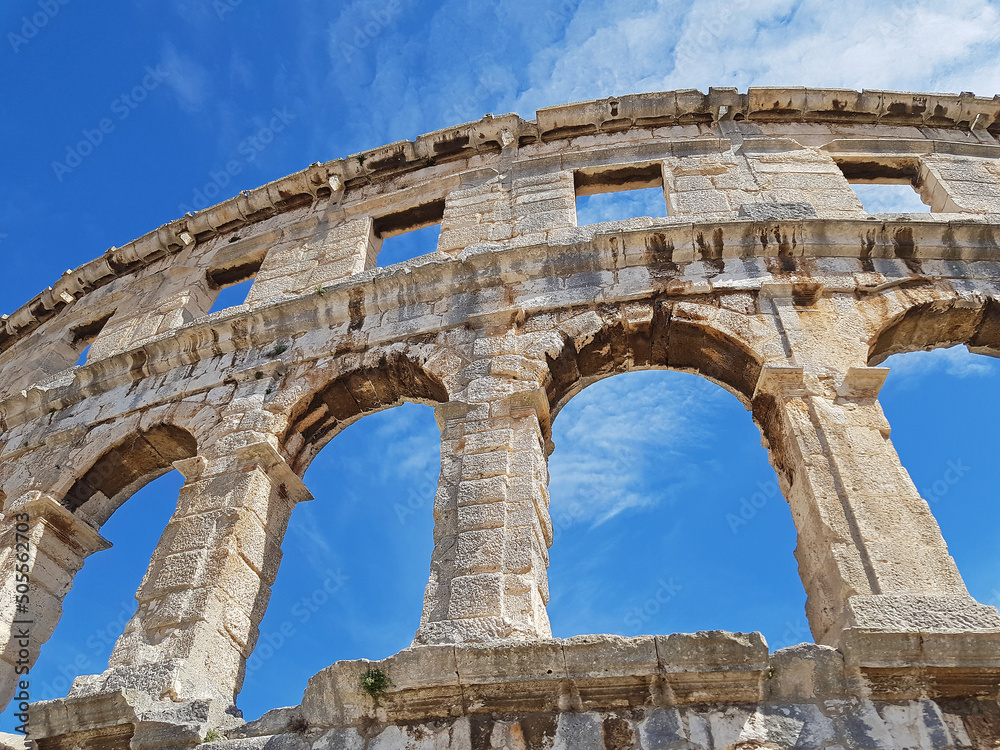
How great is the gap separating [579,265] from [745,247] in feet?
4.90

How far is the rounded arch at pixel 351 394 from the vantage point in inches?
266

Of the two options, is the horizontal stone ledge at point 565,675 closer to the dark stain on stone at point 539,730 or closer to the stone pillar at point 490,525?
the dark stain on stone at point 539,730

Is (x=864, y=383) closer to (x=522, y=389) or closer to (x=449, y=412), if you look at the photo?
(x=522, y=389)

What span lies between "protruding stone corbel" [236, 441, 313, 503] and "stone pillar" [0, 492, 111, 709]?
79.4 inches

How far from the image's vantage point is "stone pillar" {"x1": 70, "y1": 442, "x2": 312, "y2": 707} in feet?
16.3

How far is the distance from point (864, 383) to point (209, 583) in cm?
485

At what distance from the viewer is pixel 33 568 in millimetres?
6617

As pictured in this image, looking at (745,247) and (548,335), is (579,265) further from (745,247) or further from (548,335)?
(745,247)

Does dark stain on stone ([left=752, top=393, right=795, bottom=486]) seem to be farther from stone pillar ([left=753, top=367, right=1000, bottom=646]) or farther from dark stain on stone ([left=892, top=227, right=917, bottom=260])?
dark stain on stone ([left=892, top=227, right=917, bottom=260])

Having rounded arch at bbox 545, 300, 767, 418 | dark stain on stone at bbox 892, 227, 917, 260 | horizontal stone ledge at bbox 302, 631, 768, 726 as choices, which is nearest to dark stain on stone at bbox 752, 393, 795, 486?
rounded arch at bbox 545, 300, 767, 418

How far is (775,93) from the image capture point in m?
9.41

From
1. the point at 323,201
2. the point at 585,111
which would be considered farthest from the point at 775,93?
the point at 323,201

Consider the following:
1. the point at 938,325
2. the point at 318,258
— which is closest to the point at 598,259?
the point at 938,325

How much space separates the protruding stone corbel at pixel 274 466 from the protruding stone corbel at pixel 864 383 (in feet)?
14.1
